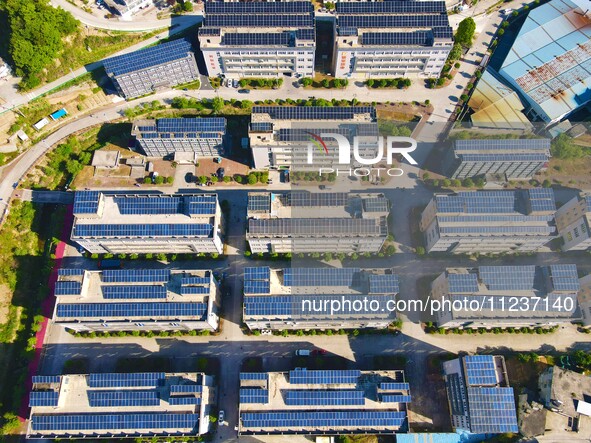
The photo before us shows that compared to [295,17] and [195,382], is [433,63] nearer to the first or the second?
[295,17]

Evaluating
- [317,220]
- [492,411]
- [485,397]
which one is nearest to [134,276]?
Result: [317,220]

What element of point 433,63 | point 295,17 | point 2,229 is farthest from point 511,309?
point 2,229

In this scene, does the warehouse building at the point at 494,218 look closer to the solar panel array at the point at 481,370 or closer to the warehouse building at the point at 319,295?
the warehouse building at the point at 319,295

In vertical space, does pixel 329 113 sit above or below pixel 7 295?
above

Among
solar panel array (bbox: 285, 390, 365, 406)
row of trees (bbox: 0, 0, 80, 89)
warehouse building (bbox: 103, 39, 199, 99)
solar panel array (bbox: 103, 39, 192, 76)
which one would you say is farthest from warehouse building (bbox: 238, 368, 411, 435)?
row of trees (bbox: 0, 0, 80, 89)

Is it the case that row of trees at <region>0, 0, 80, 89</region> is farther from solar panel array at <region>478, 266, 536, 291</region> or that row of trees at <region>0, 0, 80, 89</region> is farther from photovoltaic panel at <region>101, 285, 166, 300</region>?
solar panel array at <region>478, 266, 536, 291</region>

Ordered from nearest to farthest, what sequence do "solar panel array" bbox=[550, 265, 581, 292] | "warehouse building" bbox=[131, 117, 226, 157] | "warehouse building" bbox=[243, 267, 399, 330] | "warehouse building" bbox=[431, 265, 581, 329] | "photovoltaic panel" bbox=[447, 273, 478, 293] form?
"warehouse building" bbox=[243, 267, 399, 330] → "solar panel array" bbox=[550, 265, 581, 292] → "warehouse building" bbox=[431, 265, 581, 329] → "photovoltaic panel" bbox=[447, 273, 478, 293] → "warehouse building" bbox=[131, 117, 226, 157]

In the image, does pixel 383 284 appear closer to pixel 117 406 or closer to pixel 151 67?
pixel 117 406
